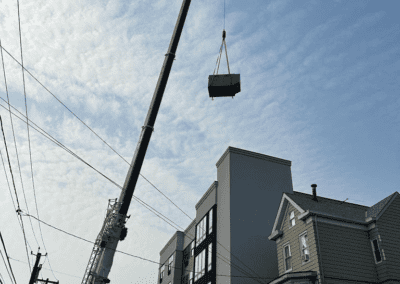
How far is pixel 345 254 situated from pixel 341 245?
0.58m

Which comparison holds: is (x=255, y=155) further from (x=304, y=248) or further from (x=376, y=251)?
(x=376, y=251)

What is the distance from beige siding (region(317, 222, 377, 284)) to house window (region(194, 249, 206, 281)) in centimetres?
1642

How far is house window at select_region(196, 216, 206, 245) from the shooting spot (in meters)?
37.5

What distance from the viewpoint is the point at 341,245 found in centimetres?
2181

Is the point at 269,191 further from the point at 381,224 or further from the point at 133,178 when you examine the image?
the point at 133,178

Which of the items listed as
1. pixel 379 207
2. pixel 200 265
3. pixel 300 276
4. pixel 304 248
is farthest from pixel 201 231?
pixel 379 207

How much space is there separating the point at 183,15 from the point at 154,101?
19.0 feet

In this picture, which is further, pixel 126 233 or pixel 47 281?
pixel 47 281

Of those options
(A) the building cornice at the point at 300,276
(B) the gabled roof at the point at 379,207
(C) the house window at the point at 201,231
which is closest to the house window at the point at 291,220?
(A) the building cornice at the point at 300,276

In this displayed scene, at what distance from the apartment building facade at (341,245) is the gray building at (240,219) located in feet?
18.5

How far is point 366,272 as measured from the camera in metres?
21.4

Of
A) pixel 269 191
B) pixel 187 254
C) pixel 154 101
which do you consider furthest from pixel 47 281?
pixel 154 101

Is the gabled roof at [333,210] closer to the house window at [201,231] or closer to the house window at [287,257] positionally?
the house window at [287,257]

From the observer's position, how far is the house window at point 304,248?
21972 mm
